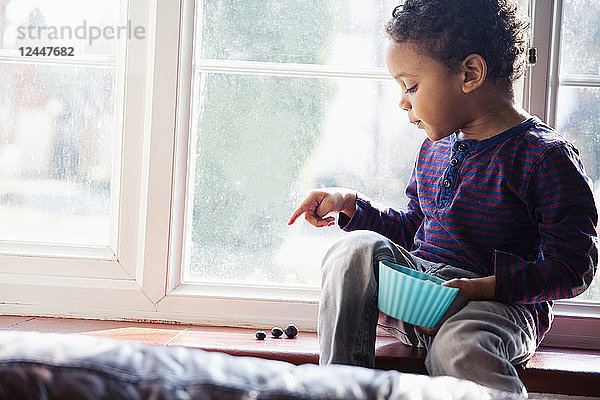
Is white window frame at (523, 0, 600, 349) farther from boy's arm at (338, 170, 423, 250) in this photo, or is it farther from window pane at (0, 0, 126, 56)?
window pane at (0, 0, 126, 56)

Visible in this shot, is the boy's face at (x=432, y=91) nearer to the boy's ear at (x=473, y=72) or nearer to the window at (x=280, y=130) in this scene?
the boy's ear at (x=473, y=72)

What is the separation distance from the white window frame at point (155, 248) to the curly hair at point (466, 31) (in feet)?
0.92

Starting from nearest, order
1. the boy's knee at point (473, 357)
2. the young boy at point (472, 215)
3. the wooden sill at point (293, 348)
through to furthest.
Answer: the boy's knee at point (473, 357)
the young boy at point (472, 215)
the wooden sill at point (293, 348)

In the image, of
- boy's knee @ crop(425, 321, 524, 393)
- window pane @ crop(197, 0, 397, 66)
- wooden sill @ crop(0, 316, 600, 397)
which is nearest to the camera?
boy's knee @ crop(425, 321, 524, 393)

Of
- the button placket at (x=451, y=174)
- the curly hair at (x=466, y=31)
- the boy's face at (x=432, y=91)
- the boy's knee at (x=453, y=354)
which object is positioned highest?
the curly hair at (x=466, y=31)

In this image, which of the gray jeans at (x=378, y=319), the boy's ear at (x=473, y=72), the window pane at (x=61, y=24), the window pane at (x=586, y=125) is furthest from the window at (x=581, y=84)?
the window pane at (x=61, y=24)

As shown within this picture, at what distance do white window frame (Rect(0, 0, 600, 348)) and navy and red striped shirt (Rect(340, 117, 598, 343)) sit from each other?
36 centimetres

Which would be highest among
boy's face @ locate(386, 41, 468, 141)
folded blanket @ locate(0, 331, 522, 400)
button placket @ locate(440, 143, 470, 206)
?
boy's face @ locate(386, 41, 468, 141)

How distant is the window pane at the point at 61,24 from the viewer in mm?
2029

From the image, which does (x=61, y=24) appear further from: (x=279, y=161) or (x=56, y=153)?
(x=279, y=161)

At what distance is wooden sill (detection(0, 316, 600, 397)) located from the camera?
1618 millimetres

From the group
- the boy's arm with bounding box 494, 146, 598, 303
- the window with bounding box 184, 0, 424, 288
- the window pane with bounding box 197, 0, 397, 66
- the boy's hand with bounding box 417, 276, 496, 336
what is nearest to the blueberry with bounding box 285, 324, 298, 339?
the window with bounding box 184, 0, 424, 288

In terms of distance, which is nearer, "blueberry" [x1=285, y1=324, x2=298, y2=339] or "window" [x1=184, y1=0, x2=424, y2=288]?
"blueberry" [x1=285, y1=324, x2=298, y2=339]

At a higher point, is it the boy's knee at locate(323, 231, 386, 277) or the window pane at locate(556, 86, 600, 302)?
the window pane at locate(556, 86, 600, 302)
